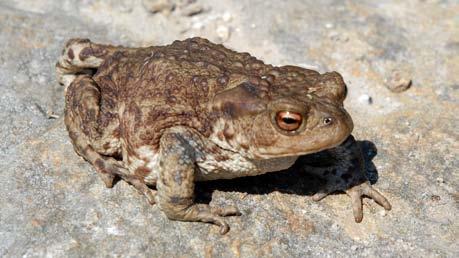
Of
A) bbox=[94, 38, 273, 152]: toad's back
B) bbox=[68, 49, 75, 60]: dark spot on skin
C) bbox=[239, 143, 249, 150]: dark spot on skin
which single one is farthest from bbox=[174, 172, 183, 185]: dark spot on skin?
bbox=[68, 49, 75, 60]: dark spot on skin

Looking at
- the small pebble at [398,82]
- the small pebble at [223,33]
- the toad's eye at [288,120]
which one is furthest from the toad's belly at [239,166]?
the small pebble at [223,33]

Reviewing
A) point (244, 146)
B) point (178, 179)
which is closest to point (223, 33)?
point (244, 146)

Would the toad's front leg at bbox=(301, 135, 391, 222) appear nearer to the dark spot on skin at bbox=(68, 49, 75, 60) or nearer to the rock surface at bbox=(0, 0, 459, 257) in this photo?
the rock surface at bbox=(0, 0, 459, 257)

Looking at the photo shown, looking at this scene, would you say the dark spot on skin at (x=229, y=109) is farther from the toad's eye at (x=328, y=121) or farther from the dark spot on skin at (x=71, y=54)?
the dark spot on skin at (x=71, y=54)

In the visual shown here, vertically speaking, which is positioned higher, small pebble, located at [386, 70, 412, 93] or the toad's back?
the toad's back

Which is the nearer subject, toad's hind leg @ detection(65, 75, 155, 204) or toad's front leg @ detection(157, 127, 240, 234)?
toad's front leg @ detection(157, 127, 240, 234)

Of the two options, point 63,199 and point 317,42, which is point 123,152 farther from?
point 317,42
